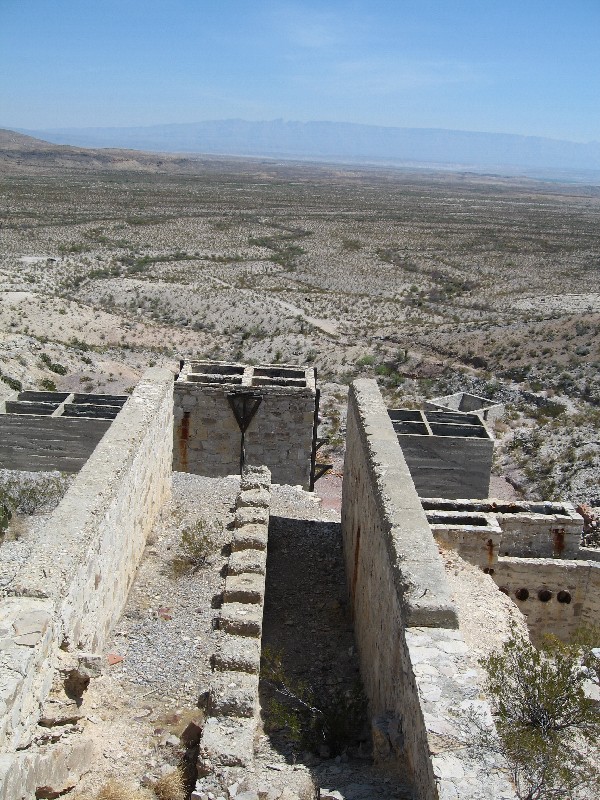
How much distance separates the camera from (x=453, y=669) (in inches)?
172

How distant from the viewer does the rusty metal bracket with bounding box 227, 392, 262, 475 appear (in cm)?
1175

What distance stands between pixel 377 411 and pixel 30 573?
509cm

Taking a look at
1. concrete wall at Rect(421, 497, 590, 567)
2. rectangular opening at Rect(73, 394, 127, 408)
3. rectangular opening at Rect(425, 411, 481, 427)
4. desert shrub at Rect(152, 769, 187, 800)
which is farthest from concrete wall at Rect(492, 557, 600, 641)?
rectangular opening at Rect(73, 394, 127, 408)

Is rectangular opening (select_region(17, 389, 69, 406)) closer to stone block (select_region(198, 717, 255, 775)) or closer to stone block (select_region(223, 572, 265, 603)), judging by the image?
stone block (select_region(223, 572, 265, 603))

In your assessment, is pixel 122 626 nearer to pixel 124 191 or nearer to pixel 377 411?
pixel 377 411

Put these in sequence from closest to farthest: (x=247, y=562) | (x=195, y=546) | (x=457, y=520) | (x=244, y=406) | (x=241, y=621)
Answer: (x=241, y=621) → (x=247, y=562) → (x=457, y=520) → (x=195, y=546) → (x=244, y=406)

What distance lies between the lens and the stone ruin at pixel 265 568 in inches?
169

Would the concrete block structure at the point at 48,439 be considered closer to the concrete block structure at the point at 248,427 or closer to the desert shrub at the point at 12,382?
the concrete block structure at the point at 248,427

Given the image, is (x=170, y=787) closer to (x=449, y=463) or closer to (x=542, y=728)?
(x=542, y=728)

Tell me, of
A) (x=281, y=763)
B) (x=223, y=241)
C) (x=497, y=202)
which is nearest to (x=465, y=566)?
(x=281, y=763)

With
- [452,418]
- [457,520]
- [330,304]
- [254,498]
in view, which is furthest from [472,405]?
[330,304]

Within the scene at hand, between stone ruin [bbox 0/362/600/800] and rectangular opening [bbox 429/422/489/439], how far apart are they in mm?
837

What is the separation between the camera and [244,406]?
38.8 feet

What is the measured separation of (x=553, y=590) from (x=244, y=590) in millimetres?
3986
